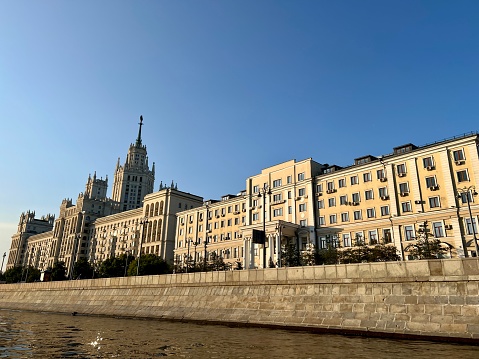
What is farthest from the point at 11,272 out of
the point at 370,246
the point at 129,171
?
the point at 370,246

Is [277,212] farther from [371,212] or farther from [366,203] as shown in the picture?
[371,212]

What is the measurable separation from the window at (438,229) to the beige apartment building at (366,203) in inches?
5.2

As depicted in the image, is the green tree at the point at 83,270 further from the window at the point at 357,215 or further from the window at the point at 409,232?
the window at the point at 409,232

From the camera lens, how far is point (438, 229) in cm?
5172

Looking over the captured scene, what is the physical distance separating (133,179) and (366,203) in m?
148

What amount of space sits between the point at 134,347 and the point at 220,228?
2851 inches

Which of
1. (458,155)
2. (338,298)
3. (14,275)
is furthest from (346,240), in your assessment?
(14,275)

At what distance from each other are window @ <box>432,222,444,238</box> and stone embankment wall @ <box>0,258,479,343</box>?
3530 centimetres

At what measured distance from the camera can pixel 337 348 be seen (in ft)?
48.3

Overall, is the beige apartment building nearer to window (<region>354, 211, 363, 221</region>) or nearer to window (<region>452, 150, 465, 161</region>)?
window (<region>354, 211, 363, 221</region>)

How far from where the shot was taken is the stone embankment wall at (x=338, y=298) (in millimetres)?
18344

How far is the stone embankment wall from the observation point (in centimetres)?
1834

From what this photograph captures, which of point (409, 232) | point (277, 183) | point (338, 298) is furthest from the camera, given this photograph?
point (277, 183)

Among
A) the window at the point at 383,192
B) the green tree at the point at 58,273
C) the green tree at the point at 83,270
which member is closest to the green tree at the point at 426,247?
the window at the point at 383,192
